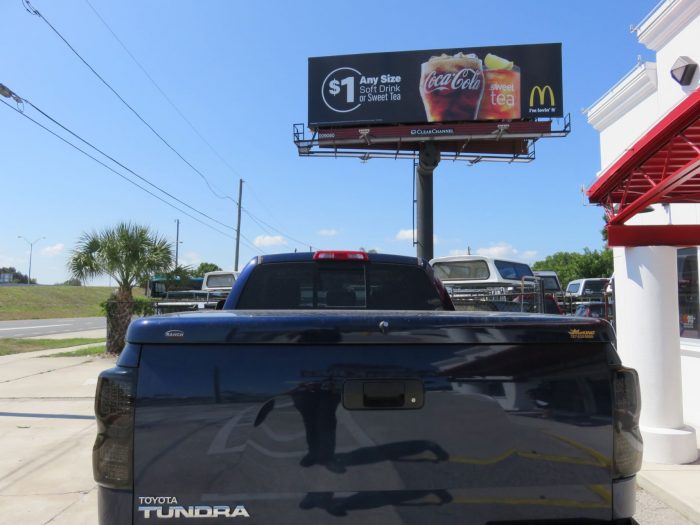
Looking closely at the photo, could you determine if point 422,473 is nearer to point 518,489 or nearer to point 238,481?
point 518,489

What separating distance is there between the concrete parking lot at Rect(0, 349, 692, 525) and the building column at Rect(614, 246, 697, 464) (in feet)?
3.52

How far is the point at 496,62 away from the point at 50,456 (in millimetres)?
25252

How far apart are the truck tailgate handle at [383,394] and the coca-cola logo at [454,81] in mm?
26197

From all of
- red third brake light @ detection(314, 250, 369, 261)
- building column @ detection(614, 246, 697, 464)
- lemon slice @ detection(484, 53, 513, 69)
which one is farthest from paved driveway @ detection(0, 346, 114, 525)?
lemon slice @ detection(484, 53, 513, 69)

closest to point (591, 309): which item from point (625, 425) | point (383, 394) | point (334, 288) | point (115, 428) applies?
point (334, 288)

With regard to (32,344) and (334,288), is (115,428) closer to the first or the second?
(334,288)

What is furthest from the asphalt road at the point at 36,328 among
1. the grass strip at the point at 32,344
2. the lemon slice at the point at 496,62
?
the lemon slice at the point at 496,62

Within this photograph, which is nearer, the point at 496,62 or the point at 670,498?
the point at 670,498

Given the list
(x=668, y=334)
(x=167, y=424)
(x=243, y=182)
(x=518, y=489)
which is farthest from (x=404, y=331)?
(x=243, y=182)

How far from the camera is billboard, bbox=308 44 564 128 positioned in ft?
86.5

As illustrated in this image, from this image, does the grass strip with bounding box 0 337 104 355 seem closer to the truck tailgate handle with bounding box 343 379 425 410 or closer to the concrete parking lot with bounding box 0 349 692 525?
the concrete parking lot with bounding box 0 349 692 525

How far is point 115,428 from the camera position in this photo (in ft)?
6.68

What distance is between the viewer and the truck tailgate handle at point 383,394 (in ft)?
6.73

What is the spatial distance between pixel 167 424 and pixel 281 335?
19.6 inches
